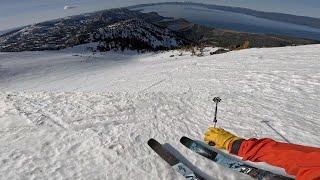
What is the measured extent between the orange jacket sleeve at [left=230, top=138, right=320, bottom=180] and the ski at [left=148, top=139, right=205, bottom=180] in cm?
105

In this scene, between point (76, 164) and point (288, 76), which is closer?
point (76, 164)

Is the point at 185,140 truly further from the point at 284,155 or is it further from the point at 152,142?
the point at 284,155

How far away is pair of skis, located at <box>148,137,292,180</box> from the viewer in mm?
5895

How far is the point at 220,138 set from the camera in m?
7.17

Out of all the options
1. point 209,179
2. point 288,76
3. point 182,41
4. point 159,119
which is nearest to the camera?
point 209,179

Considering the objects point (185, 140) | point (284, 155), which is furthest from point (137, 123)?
point (284, 155)

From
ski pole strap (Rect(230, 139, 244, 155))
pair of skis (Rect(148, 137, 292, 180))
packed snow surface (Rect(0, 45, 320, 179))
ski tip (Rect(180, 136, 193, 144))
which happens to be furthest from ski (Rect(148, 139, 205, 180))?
ski pole strap (Rect(230, 139, 244, 155))

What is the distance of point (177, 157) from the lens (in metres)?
7.20

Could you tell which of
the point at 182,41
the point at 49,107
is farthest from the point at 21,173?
the point at 182,41

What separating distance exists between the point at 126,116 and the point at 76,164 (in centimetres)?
342

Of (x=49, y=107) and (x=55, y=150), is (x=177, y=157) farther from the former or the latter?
(x=49, y=107)

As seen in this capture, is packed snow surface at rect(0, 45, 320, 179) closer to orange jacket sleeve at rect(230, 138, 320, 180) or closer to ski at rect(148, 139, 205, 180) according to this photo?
ski at rect(148, 139, 205, 180)

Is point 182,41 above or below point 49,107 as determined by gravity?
below

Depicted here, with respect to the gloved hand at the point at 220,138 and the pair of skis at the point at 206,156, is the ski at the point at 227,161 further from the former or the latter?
the gloved hand at the point at 220,138
